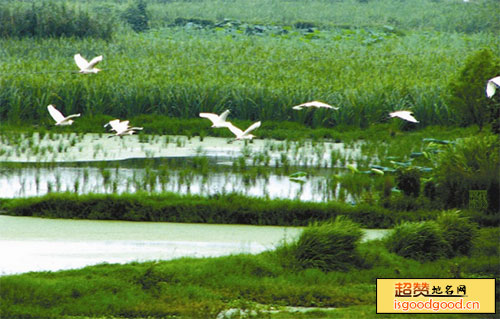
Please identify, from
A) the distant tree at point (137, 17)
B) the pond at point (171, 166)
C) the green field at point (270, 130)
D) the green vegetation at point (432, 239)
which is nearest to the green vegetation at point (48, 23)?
the green field at point (270, 130)

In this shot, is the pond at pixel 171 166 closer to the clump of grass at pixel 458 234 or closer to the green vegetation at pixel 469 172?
the green vegetation at pixel 469 172

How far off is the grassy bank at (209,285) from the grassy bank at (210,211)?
1698mm

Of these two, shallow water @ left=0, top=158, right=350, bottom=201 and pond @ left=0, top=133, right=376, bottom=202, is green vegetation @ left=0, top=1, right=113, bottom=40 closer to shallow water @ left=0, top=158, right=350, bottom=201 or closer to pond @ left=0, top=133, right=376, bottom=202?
pond @ left=0, top=133, right=376, bottom=202

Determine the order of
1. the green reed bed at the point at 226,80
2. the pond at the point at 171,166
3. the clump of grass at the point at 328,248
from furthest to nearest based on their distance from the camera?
the green reed bed at the point at 226,80 < the pond at the point at 171,166 < the clump of grass at the point at 328,248

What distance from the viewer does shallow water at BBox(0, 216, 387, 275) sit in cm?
662

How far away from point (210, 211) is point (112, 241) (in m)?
1.40

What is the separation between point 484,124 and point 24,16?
17.1 meters

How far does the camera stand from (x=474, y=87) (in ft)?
44.9

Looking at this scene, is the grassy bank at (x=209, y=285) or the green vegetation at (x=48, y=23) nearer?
the grassy bank at (x=209, y=285)

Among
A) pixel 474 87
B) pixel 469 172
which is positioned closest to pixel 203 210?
pixel 469 172

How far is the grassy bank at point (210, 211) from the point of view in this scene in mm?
8398

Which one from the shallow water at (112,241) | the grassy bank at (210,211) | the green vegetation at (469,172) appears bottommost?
the shallow water at (112,241)

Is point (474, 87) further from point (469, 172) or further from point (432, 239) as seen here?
point (432, 239)

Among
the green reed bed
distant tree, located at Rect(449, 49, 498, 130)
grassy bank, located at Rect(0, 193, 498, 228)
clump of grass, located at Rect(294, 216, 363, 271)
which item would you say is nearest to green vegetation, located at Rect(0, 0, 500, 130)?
the green reed bed
